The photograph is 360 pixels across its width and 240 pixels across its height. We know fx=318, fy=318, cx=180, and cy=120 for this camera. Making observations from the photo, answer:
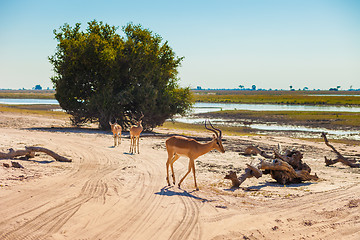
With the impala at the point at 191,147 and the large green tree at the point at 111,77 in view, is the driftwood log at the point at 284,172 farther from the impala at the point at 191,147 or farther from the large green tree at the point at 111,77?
the large green tree at the point at 111,77

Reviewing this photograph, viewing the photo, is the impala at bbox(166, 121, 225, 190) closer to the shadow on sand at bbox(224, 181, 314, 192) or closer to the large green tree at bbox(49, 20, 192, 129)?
the shadow on sand at bbox(224, 181, 314, 192)

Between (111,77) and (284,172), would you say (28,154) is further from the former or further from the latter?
(111,77)

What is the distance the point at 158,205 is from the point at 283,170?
5770 mm

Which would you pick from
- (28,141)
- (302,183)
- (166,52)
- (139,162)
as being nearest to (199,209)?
(302,183)

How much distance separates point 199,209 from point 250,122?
126ft

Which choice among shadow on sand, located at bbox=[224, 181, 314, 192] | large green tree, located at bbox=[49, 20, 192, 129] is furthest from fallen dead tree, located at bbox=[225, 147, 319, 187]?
large green tree, located at bbox=[49, 20, 192, 129]

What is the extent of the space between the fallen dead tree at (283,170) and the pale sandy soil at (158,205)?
420 millimetres

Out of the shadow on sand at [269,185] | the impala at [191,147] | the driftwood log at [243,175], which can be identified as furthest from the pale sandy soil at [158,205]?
the impala at [191,147]

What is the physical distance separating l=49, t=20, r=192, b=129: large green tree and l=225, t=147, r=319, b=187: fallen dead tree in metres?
17.6

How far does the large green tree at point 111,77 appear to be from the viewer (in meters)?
28.2

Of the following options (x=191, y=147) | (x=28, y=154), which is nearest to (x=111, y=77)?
(x=28, y=154)

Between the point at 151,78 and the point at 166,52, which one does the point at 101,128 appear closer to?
the point at 151,78

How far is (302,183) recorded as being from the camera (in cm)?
1276

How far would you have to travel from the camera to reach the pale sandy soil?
24.2 ft
